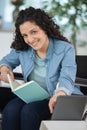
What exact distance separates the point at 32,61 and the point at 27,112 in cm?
37

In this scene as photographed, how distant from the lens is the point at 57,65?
74.7 inches

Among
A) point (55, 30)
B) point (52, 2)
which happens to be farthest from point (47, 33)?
point (52, 2)

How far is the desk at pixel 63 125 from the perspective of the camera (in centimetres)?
145

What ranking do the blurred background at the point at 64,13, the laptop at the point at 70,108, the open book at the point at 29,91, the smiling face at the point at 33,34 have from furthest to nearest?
the blurred background at the point at 64,13
the smiling face at the point at 33,34
the open book at the point at 29,91
the laptop at the point at 70,108

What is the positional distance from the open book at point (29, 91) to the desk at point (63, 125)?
0.28 meters

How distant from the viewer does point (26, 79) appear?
79.7 inches

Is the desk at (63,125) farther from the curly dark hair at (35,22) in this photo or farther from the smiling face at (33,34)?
the curly dark hair at (35,22)

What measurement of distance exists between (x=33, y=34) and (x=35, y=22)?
0.27 feet

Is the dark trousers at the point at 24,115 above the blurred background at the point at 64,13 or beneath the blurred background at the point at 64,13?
beneath

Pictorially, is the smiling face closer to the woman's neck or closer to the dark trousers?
the woman's neck

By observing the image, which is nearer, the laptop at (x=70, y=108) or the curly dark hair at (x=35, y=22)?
the laptop at (x=70, y=108)

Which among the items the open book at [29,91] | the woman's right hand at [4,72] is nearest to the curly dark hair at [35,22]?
the woman's right hand at [4,72]

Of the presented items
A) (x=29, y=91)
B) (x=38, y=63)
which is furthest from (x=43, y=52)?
(x=29, y=91)

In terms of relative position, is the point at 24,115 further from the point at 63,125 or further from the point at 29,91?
the point at 63,125
